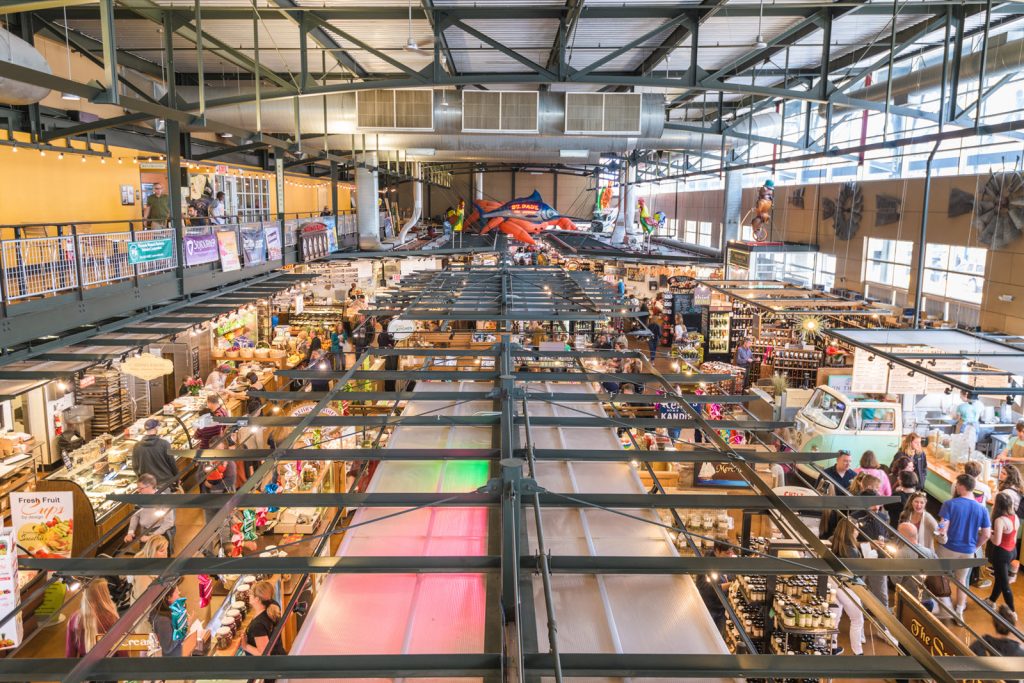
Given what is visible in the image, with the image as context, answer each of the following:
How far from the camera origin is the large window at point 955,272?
14438 mm

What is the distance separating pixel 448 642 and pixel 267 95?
951cm

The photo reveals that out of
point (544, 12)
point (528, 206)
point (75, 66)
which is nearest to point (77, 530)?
point (544, 12)

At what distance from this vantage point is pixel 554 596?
3.67 m

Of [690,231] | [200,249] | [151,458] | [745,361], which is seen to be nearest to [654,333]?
[745,361]

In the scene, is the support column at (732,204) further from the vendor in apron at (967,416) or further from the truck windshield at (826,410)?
the vendor in apron at (967,416)

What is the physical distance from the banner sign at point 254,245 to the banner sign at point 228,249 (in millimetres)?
383

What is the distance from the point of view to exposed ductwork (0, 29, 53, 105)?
820cm

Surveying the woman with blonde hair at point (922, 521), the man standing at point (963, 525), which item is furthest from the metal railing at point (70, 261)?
the man standing at point (963, 525)

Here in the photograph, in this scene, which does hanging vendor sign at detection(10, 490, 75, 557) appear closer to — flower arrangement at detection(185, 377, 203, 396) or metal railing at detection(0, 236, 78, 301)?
metal railing at detection(0, 236, 78, 301)

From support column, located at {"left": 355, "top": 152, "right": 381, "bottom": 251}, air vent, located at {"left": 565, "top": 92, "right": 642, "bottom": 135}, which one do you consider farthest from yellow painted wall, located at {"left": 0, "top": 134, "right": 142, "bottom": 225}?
air vent, located at {"left": 565, "top": 92, "right": 642, "bottom": 135}

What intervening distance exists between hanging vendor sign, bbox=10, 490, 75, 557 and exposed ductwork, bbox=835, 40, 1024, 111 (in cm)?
1049

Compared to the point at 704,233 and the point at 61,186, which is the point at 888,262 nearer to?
the point at 704,233

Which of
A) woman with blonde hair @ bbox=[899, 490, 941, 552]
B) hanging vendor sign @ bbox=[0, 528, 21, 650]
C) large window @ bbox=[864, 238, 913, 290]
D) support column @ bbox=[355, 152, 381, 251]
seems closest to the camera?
hanging vendor sign @ bbox=[0, 528, 21, 650]

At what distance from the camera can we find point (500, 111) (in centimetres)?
1483
